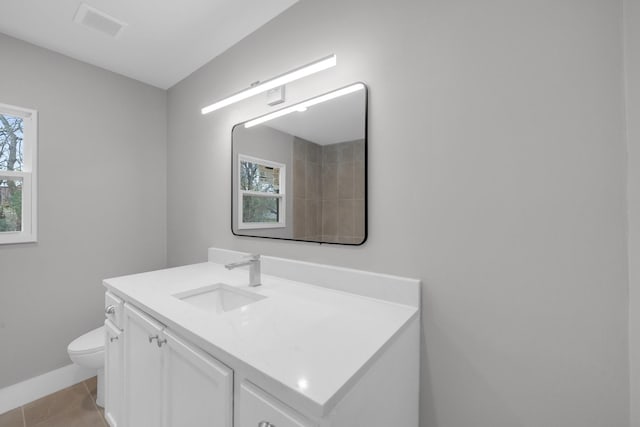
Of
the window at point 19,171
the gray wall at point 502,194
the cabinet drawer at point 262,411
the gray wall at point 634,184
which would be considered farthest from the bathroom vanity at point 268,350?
the window at point 19,171

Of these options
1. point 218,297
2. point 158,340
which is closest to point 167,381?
point 158,340

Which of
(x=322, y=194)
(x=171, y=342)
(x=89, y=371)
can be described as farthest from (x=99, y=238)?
(x=322, y=194)

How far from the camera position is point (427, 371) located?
1.12 metres

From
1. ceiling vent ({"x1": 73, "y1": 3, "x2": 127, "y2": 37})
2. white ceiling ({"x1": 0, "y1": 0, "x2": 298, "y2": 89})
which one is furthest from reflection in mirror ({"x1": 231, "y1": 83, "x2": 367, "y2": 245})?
ceiling vent ({"x1": 73, "y1": 3, "x2": 127, "y2": 37})

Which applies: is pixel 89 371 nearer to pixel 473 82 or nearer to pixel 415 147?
pixel 415 147

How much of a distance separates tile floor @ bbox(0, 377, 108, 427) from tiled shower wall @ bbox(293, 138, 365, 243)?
1816 millimetres

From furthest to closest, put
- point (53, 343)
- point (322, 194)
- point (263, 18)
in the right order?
point (53, 343)
point (263, 18)
point (322, 194)

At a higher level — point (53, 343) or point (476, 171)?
point (476, 171)

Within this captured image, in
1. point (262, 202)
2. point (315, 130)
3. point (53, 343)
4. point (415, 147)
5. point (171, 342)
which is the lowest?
point (53, 343)

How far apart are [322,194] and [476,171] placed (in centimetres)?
71

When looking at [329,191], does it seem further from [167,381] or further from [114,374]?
[114,374]

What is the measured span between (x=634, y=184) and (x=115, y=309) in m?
2.17


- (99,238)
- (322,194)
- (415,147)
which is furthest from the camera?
(99,238)

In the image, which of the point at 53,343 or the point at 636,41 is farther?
the point at 53,343
